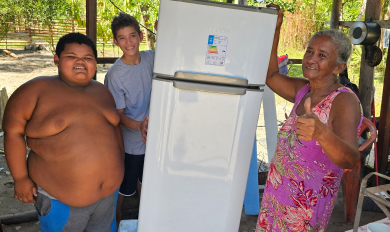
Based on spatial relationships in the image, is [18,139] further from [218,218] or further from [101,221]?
[218,218]

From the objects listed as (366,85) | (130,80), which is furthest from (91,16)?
(366,85)

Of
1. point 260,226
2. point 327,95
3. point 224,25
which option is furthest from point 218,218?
point 224,25

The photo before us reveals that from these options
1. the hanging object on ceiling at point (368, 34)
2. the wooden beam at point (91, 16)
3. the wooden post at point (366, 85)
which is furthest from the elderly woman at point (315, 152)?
the wooden post at point (366, 85)

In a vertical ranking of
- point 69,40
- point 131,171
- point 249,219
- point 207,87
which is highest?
point 69,40

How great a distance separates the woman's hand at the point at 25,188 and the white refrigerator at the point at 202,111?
572 mm

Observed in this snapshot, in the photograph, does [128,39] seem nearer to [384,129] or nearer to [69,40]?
[69,40]

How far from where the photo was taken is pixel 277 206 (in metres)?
1.63

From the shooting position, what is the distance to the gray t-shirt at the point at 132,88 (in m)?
2.18

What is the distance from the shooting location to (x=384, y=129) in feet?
10.7

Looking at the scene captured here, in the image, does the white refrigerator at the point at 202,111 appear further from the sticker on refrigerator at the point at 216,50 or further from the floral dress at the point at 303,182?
the floral dress at the point at 303,182

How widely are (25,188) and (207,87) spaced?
106 cm

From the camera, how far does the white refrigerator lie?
1.38 metres

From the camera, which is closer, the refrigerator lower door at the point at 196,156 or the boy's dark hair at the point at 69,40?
the refrigerator lower door at the point at 196,156

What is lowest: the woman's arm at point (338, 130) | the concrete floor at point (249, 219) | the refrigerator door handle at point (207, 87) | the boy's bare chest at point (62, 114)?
the concrete floor at point (249, 219)
